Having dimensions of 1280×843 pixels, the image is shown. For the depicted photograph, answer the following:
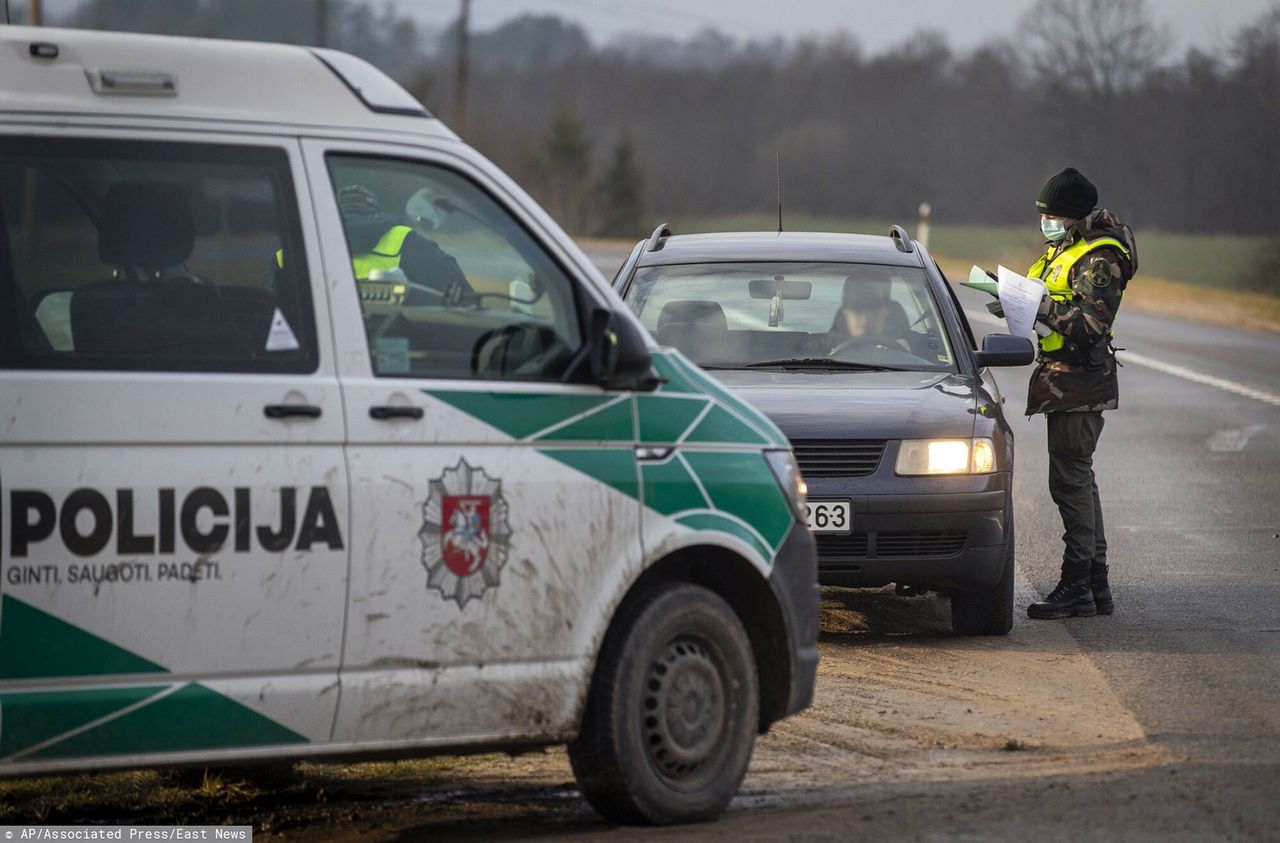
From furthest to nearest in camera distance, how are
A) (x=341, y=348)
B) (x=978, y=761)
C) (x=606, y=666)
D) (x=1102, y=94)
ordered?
1. (x=1102, y=94)
2. (x=978, y=761)
3. (x=606, y=666)
4. (x=341, y=348)

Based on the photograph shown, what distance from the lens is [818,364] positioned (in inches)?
361

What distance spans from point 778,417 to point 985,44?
98.0 meters

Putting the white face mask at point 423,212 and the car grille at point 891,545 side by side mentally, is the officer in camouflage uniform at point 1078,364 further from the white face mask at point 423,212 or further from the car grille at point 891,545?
the white face mask at point 423,212

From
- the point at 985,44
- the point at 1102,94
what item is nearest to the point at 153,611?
the point at 1102,94

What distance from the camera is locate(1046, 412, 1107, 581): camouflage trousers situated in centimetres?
903

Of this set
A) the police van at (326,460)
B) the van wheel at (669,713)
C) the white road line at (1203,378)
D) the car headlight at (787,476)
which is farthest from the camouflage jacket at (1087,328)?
the white road line at (1203,378)

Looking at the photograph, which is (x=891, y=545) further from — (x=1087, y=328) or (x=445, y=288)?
(x=445, y=288)

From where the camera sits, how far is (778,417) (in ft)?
27.2

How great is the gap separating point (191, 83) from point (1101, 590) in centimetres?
574

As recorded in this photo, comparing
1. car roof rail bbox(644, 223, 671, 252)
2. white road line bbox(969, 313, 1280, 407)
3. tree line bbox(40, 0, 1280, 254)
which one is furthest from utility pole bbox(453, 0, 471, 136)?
car roof rail bbox(644, 223, 671, 252)

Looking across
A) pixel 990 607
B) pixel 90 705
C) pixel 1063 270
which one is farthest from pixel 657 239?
pixel 90 705

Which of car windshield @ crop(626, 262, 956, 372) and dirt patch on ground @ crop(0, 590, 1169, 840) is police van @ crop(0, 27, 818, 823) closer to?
dirt patch on ground @ crop(0, 590, 1169, 840)

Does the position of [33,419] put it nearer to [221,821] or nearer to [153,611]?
[153,611]

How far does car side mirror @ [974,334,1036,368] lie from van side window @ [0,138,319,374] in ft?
15.4
